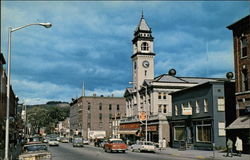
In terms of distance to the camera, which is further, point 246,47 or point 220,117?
point 220,117

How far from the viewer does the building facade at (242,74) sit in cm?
3441

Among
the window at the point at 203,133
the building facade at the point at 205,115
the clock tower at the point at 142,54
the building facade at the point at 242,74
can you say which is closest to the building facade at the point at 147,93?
the clock tower at the point at 142,54

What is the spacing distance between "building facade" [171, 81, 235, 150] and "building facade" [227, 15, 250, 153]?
3.63 metres

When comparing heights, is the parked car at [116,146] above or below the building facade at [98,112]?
below

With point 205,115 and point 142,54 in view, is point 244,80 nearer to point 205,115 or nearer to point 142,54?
point 205,115

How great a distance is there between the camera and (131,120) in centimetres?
7394

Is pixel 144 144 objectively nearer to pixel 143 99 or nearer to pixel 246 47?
pixel 246 47

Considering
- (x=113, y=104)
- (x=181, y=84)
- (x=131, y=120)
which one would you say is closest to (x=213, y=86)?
(x=181, y=84)

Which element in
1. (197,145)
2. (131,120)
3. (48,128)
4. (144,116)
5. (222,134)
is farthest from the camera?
(48,128)

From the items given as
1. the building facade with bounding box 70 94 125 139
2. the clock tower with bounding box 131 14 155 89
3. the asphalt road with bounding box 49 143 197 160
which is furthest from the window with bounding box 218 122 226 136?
the building facade with bounding box 70 94 125 139

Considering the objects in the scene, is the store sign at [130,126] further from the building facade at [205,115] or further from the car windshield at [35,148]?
the car windshield at [35,148]

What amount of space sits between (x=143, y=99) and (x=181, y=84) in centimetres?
862

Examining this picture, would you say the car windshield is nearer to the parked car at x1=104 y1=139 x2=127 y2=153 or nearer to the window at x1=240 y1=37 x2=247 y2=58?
the parked car at x1=104 y1=139 x2=127 y2=153

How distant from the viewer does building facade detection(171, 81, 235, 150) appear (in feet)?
133
